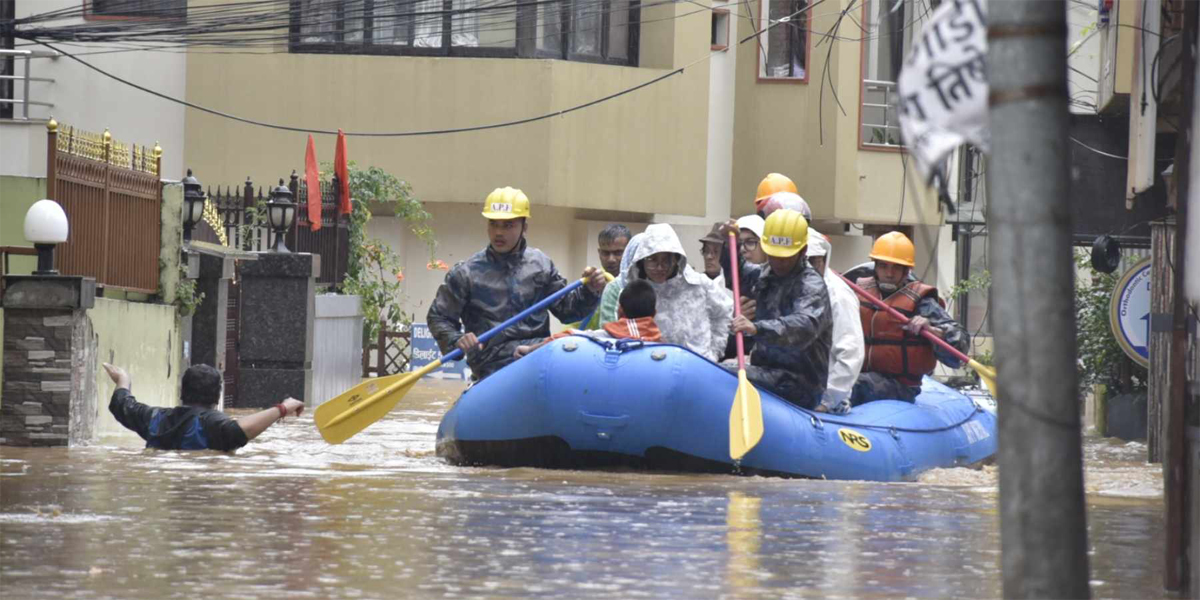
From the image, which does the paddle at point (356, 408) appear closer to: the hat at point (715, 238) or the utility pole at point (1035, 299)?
the hat at point (715, 238)

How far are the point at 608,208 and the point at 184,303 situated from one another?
1280 cm

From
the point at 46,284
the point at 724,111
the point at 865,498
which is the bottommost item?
the point at 865,498

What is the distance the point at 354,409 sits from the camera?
13375mm

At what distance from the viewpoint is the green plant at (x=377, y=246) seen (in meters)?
24.6

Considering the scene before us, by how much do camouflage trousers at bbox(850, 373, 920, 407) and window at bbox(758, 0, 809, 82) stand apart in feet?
55.6

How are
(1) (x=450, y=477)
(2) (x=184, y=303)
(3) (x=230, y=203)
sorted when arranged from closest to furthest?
1. (1) (x=450, y=477)
2. (2) (x=184, y=303)
3. (3) (x=230, y=203)

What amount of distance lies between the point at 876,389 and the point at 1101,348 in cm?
561

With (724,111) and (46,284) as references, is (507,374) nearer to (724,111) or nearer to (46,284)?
(46,284)

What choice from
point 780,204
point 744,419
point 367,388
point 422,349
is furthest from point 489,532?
point 422,349

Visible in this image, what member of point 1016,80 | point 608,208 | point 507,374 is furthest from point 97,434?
point 608,208

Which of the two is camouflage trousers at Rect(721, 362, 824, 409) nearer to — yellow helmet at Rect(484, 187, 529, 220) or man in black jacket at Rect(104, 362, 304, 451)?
yellow helmet at Rect(484, 187, 529, 220)

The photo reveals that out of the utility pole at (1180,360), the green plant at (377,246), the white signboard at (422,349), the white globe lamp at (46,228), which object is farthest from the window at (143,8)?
the utility pole at (1180,360)

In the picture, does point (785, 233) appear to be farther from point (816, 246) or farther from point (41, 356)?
point (41, 356)

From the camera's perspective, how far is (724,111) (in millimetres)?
30984
